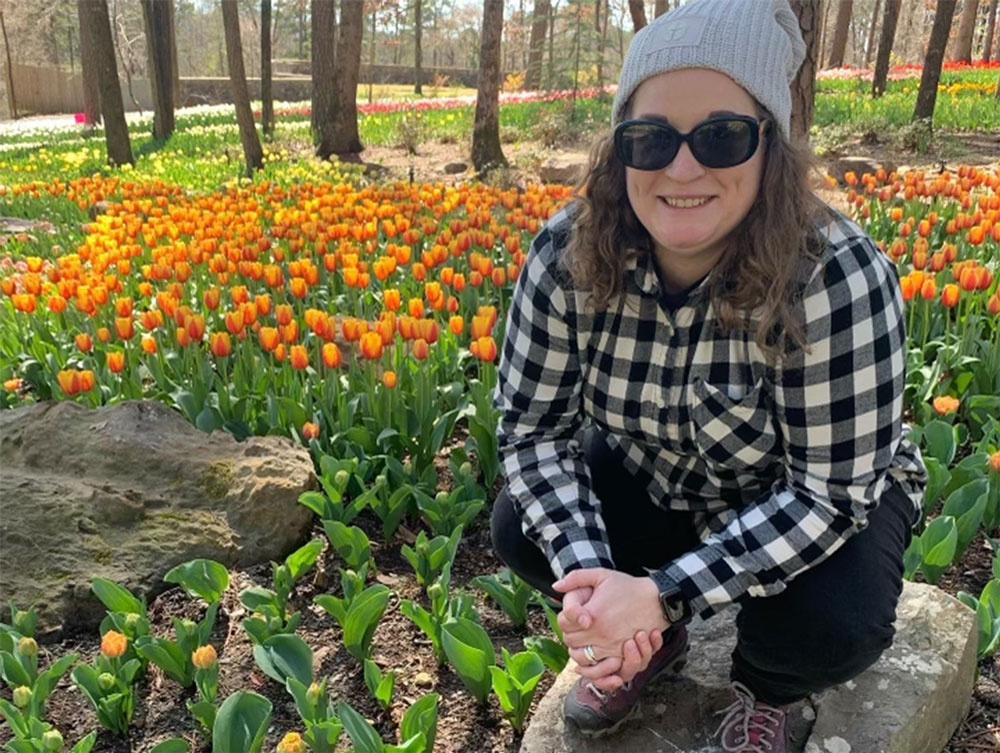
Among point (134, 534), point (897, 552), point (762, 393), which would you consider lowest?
point (134, 534)

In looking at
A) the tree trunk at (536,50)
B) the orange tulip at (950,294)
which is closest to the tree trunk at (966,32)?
the tree trunk at (536,50)

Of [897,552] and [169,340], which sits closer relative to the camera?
[897,552]

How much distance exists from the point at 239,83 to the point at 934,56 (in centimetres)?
728

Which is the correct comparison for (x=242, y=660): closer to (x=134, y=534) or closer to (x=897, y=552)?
(x=134, y=534)

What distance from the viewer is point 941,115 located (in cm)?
1209

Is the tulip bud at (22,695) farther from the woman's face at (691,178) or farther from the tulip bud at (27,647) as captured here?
the woman's face at (691,178)

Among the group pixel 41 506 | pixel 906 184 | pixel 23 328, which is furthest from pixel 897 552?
pixel 906 184

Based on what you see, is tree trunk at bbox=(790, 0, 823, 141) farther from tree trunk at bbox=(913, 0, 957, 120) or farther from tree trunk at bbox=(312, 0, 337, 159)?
tree trunk at bbox=(312, 0, 337, 159)

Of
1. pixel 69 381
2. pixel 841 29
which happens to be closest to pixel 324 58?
pixel 69 381

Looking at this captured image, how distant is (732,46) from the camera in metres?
1.46

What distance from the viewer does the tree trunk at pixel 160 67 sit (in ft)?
49.4

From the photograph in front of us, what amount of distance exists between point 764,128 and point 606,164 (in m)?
0.31

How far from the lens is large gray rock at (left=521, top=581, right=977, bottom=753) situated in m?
1.68

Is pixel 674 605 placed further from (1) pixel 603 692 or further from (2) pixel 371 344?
(2) pixel 371 344
